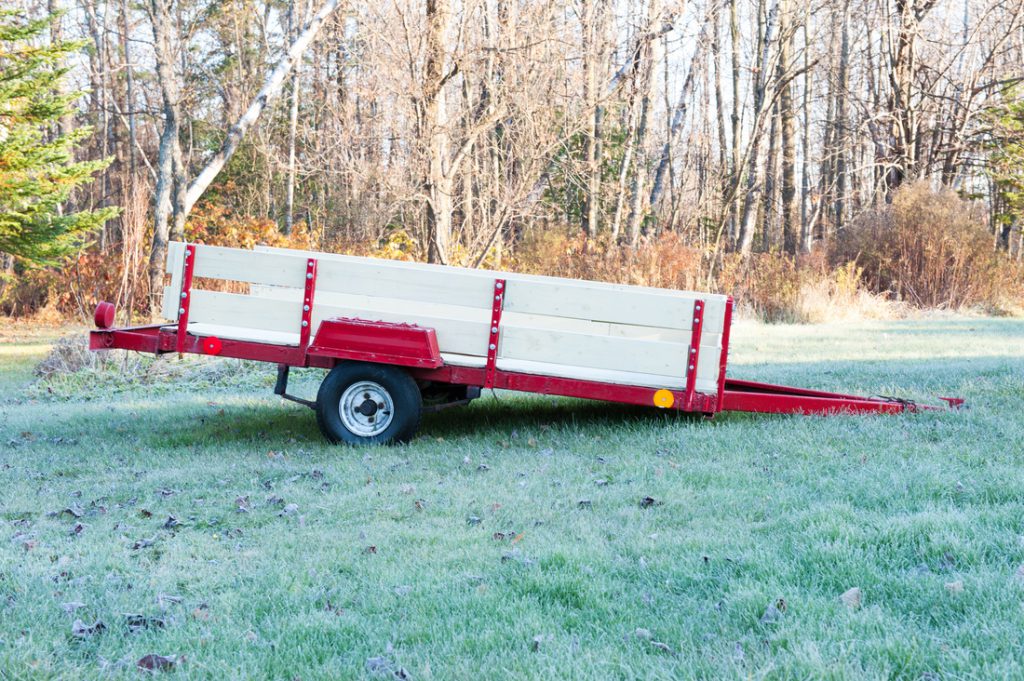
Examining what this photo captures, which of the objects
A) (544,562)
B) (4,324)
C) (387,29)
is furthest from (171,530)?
(4,324)

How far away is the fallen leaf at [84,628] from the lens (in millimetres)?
3240

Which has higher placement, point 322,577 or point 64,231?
point 64,231

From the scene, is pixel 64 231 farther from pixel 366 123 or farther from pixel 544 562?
pixel 544 562

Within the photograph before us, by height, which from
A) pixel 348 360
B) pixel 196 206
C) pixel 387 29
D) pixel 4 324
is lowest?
pixel 4 324

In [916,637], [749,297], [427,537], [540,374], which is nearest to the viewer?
[916,637]

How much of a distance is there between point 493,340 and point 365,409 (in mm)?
1079

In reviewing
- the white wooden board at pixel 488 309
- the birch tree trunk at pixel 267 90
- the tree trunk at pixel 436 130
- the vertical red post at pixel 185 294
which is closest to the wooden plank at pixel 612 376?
the white wooden board at pixel 488 309

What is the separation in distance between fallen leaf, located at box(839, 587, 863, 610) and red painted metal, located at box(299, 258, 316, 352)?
13.8 ft

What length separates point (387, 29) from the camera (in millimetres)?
13344

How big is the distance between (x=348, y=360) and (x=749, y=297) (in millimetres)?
14127

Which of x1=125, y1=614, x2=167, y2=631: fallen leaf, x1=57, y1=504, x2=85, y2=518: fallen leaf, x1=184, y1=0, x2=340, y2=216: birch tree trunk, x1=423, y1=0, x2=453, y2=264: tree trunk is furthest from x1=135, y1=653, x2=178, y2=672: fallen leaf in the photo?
x1=184, y1=0, x2=340, y2=216: birch tree trunk

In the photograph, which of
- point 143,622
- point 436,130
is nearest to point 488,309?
point 143,622

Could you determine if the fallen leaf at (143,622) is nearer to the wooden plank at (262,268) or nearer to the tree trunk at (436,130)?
the wooden plank at (262,268)

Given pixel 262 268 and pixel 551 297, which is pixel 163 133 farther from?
pixel 551 297
